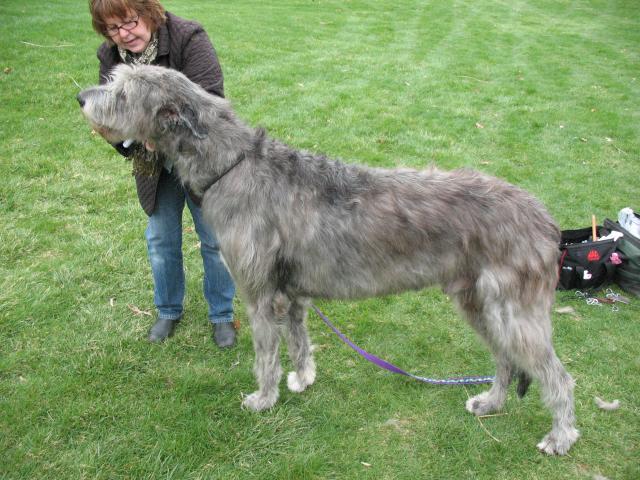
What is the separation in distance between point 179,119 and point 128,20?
36.3 inches

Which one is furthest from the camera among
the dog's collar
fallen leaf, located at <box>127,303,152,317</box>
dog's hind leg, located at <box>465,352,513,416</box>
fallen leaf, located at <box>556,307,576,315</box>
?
fallen leaf, located at <box>556,307,576,315</box>

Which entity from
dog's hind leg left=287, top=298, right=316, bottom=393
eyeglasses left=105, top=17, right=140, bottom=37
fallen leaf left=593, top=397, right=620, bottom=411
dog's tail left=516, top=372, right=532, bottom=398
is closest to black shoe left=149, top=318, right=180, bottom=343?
dog's hind leg left=287, top=298, right=316, bottom=393

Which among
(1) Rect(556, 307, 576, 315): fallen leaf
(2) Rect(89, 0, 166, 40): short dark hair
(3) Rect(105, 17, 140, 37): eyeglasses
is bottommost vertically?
(1) Rect(556, 307, 576, 315): fallen leaf

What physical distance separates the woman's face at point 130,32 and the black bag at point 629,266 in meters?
5.11

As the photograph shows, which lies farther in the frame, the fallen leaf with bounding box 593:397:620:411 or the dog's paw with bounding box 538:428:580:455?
the fallen leaf with bounding box 593:397:620:411

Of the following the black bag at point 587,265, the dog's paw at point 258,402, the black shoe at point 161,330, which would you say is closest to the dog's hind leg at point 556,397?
the dog's paw at point 258,402

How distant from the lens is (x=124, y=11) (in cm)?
353

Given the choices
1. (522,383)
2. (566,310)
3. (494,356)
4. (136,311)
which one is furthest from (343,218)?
(566,310)

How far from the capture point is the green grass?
3697 millimetres

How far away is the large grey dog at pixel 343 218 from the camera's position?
10.9ft

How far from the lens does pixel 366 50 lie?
14234 millimetres

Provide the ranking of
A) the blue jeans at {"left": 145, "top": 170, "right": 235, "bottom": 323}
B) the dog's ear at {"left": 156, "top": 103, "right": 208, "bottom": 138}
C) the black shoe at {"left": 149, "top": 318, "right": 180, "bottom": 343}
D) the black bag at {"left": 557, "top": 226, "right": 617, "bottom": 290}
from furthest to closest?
the black bag at {"left": 557, "top": 226, "right": 617, "bottom": 290}
the black shoe at {"left": 149, "top": 318, "right": 180, "bottom": 343}
the blue jeans at {"left": 145, "top": 170, "right": 235, "bottom": 323}
the dog's ear at {"left": 156, "top": 103, "right": 208, "bottom": 138}

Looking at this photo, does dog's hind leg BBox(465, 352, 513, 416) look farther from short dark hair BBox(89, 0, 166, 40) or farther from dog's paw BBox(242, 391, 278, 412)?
short dark hair BBox(89, 0, 166, 40)

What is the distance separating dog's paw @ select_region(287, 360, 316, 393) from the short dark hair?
9.35 feet
